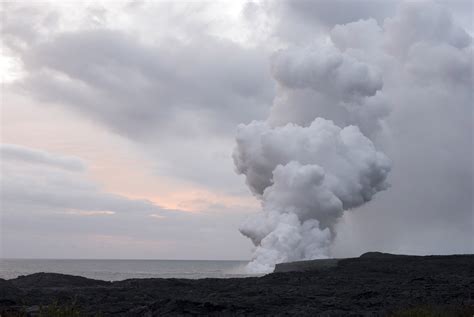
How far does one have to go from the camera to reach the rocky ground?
32.0m

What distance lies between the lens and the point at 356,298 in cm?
3909

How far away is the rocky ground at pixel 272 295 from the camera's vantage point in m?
32.0

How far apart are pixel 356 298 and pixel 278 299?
5017 millimetres

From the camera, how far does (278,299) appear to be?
1505 inches

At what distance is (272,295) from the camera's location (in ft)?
135

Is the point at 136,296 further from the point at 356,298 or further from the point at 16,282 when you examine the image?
Answer: the point at 16,282

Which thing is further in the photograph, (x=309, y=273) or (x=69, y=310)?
(x=309, y=273)

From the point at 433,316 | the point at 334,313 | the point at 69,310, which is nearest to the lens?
the point at 69,310

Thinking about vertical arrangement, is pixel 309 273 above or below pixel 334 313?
above

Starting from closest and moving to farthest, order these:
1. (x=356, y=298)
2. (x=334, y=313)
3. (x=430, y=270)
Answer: (x=334, y=313) → (x=356, y=298) → (x=430, y=270)

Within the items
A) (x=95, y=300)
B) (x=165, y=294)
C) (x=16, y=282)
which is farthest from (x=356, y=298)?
(x=16, y=282)

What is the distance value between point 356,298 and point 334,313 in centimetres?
728

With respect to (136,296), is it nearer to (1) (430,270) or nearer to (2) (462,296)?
(2) (462,296)

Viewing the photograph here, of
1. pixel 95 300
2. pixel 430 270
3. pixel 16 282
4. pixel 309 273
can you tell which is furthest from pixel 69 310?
pixel 430 270
